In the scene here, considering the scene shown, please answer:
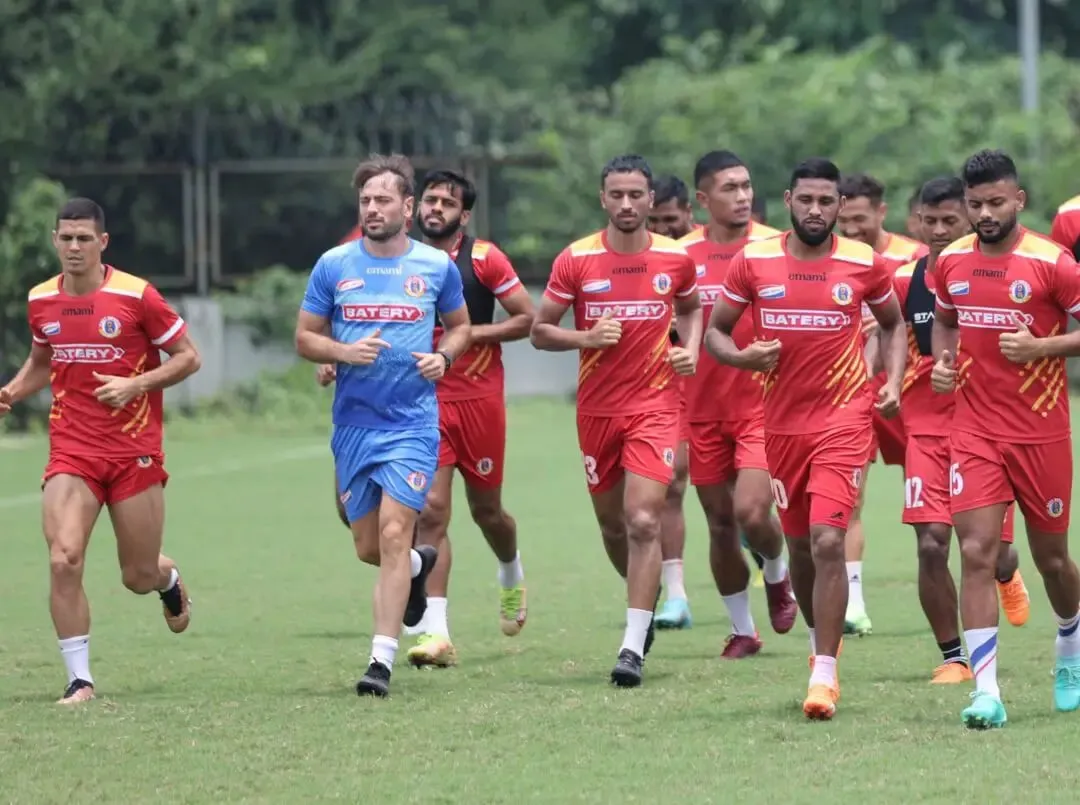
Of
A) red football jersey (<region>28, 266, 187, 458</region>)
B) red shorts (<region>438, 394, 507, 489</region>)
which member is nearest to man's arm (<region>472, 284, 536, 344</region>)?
red shorts (<region>438, 394, 507, 489</region>)

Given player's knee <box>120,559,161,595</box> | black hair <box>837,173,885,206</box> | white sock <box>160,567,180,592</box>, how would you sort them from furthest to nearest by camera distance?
black hair <box>837,173,885,206</box>
white sock <box>160,567,180,592</box>
player's knee <box>120,559,161,595</box>

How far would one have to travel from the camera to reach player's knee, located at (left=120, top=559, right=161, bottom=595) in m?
10.6

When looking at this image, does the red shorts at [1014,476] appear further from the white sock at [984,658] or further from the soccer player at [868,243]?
the soccer player at [868,243]

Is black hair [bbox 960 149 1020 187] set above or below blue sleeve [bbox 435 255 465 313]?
above

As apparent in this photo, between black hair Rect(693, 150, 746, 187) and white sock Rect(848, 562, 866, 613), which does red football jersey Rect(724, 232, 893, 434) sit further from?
white sock Rect(848, 562, 866, 613)

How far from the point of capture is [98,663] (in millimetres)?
11320

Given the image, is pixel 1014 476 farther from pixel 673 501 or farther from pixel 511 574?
pixel 673 501

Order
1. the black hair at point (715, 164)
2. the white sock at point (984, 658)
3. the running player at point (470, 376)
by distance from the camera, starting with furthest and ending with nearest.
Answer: the black hair at point (715, 164) < the running player at point (470, 376) < the white sock at point (984, 658)

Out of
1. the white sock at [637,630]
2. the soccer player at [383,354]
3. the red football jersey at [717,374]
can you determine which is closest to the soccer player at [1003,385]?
the white sock at [637,630]

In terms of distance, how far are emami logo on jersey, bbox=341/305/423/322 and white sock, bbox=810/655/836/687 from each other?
2463mm

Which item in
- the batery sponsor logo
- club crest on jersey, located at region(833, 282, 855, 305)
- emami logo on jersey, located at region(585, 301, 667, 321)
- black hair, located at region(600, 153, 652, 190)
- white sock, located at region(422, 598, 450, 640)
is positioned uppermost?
black hair, located at region(600, 153, 652, 190)

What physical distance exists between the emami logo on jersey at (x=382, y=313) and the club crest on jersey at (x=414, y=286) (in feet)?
0.21

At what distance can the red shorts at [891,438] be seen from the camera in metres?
12.3

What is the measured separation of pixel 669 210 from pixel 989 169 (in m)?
4.18
